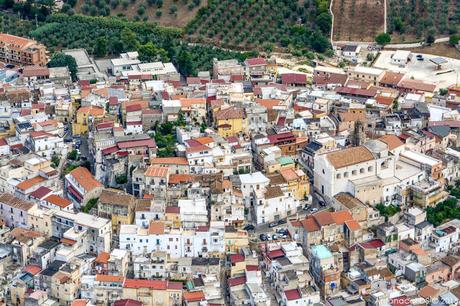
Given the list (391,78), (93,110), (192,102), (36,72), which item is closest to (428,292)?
(192,102)

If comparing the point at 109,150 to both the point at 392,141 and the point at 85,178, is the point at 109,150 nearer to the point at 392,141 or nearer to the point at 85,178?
the point at 85,178

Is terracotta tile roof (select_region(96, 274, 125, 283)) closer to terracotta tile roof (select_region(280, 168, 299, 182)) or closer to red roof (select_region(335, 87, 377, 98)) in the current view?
terracotta tile roof (select_region(280, 168, 299, 182))

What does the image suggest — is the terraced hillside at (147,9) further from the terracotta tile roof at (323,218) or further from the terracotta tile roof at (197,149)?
the terracotta tile roof at (323,218)

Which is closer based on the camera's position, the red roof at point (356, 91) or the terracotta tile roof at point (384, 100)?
the terracotta tile roof at point (384, 100)

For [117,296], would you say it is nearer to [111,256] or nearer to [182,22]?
[111,256]

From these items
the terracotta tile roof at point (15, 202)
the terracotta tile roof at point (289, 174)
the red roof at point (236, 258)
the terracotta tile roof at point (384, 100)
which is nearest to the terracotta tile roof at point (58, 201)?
the terracotta tile roof at point (15, 202)

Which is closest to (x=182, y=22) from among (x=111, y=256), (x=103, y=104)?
(x=103, y=104)
